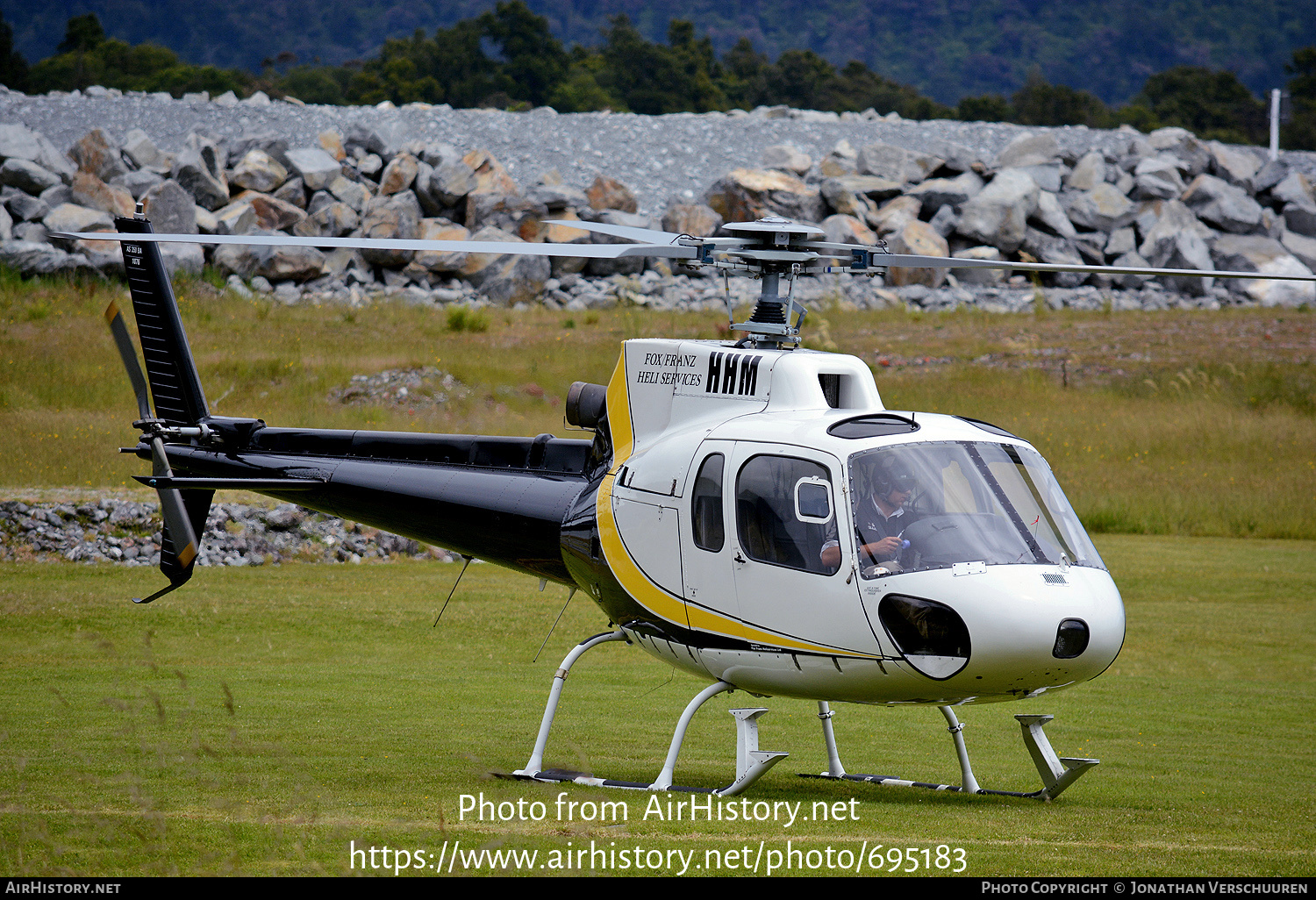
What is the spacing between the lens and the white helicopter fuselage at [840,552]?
7039mm

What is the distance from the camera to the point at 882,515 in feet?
24.0

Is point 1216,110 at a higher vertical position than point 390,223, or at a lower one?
higher

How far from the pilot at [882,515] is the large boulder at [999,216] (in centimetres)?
3441

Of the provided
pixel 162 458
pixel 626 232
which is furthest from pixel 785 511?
pixel 162 458

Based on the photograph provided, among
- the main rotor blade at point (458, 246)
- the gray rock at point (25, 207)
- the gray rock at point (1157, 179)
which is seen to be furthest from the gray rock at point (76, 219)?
the gray rock at point (1157, 179)

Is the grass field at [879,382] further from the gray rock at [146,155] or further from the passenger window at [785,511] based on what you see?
the passenger window at [785,511]

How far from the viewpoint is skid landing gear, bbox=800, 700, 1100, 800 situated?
8133mm

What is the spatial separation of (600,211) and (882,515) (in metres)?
34.2

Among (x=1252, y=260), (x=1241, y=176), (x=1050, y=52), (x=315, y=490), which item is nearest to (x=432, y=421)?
(x=315, y=490)

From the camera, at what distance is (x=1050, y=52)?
7318 inches

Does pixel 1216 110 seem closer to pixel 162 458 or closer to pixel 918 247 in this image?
pixel 918 247

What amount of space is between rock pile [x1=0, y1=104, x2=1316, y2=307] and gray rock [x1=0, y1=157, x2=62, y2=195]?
0.05 metres

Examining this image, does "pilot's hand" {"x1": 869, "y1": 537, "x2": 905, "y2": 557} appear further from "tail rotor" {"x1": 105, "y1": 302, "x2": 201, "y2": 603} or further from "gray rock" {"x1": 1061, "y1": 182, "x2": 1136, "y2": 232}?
"gray rock" {"x1": 1061, "y1": 182, "x2": 1136, "y2": 232}
